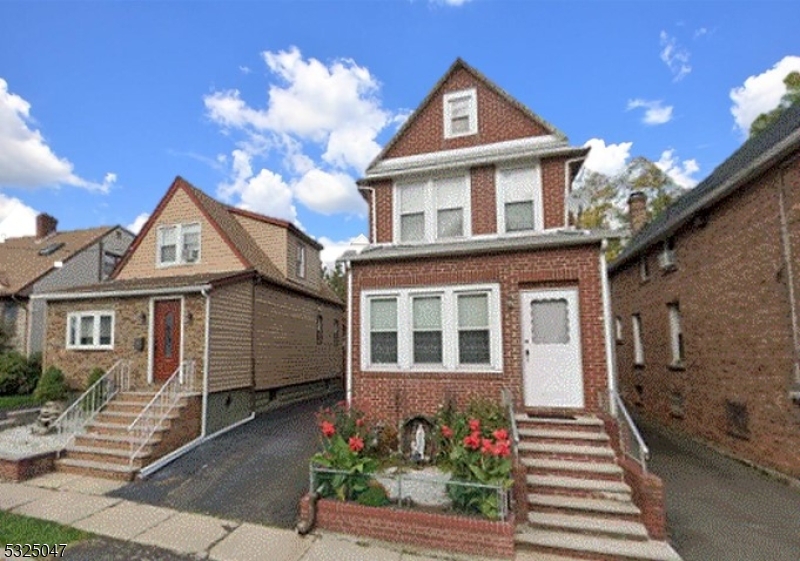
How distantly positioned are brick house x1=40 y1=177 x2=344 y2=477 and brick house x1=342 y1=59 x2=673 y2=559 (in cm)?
463

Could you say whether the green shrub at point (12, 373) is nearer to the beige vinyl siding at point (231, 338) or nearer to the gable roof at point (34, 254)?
the gable roof at point (34, 254)

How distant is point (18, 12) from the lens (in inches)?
383

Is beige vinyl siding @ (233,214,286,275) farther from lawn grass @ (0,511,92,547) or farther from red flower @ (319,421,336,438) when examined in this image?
lawn grass @ (0,511,92,547)

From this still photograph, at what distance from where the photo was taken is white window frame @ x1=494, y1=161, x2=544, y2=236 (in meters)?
8.60

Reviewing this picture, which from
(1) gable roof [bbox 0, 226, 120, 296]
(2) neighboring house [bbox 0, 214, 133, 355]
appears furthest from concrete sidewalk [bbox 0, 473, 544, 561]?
(1) gable roof [bbox 0, 226, 120, 296]

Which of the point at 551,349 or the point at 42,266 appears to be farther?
the point at 42,266

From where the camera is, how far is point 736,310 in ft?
28.0

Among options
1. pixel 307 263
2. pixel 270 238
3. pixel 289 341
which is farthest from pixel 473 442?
pixel 307 263

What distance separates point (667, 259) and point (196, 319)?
43.3 ft

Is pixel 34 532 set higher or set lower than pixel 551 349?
lower

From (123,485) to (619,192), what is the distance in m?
27.0

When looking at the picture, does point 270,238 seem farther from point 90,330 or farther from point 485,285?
point 485,285

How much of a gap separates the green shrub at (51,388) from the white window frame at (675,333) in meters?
17.1

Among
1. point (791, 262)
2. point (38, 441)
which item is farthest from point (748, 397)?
point (38, 441)
